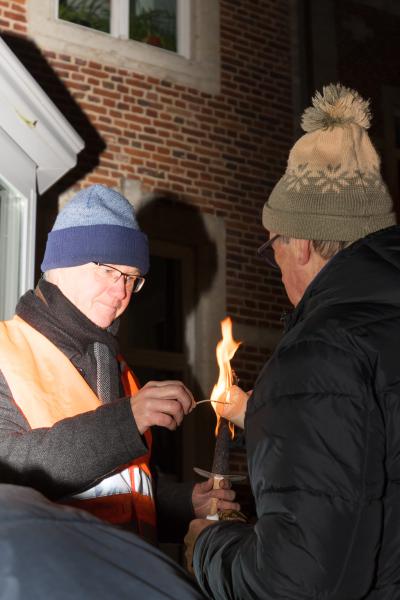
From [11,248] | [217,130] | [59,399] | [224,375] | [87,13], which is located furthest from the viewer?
[217,130]

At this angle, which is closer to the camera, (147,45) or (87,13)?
(87,13)

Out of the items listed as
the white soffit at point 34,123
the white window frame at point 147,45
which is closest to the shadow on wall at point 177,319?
the white window frame at point 147,45

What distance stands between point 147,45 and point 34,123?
332 cm

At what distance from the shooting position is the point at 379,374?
1857mm

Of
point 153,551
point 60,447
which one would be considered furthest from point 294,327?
point 60,447

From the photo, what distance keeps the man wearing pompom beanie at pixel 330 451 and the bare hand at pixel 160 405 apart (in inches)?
27.9

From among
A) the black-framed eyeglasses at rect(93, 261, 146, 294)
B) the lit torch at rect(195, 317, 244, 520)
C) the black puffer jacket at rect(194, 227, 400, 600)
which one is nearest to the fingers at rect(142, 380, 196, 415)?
the lit torch at rect(195, 317, 244, 520)

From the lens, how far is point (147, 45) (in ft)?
29.3

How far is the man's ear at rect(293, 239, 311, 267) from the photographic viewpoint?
2350 millimetres

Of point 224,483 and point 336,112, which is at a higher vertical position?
point 336,112

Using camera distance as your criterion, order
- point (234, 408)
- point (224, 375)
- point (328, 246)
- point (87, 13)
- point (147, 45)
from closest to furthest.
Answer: point (328, 246) < point (234, 408) < point (224, 375) < point (87, 13) < point (147, 45)

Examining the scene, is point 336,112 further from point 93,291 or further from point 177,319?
point 177,319

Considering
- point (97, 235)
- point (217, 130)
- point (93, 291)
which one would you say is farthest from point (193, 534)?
point (217, 130)

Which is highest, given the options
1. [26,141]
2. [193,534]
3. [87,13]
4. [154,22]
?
[154,22]
